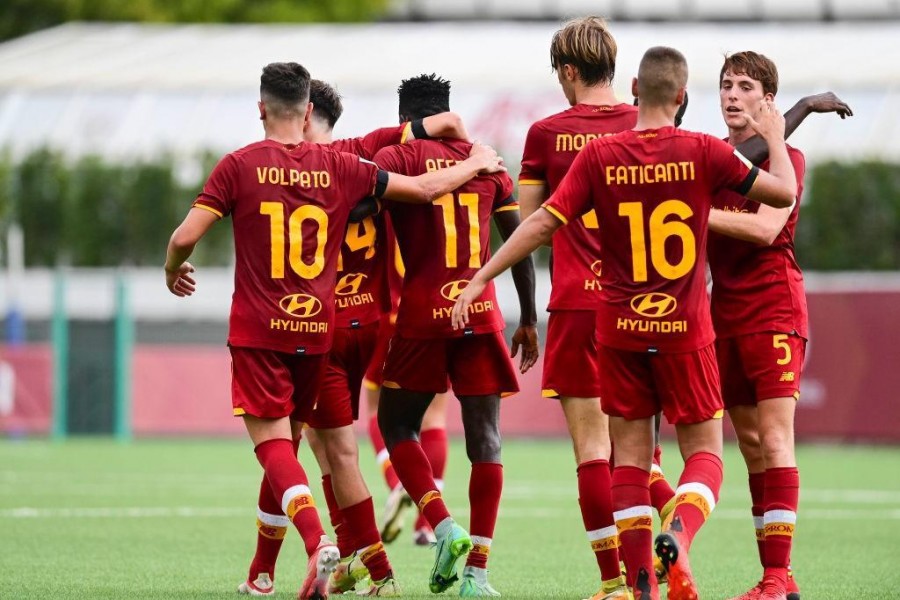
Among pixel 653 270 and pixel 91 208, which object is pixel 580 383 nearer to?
pixel 653 270

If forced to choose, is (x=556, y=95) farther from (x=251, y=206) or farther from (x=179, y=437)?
(x=251, y=206)

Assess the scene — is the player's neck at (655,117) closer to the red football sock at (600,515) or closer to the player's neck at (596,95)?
the player's neck at (596,95)

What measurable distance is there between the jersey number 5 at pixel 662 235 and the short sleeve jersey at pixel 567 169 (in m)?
0.90

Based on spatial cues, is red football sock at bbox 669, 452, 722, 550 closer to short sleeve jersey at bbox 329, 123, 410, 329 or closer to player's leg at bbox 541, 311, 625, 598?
player's leg at bbox 541, 311, 625, 598

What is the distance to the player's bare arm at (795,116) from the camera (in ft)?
24.2

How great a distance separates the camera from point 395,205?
7891 mm

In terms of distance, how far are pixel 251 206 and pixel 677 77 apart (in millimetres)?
1944

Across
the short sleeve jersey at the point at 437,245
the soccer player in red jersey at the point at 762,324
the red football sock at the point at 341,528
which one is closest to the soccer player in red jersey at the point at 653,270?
the soccer player in red jersey at the point at 762,324

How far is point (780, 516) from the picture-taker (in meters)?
7.12

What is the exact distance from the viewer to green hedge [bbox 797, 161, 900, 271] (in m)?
27.9

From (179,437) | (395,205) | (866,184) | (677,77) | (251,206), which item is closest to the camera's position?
(677,77)

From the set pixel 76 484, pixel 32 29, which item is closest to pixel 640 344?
pixel 76 484

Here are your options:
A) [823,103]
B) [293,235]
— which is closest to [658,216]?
[823,103]

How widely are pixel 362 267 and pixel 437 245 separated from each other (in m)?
0.66
